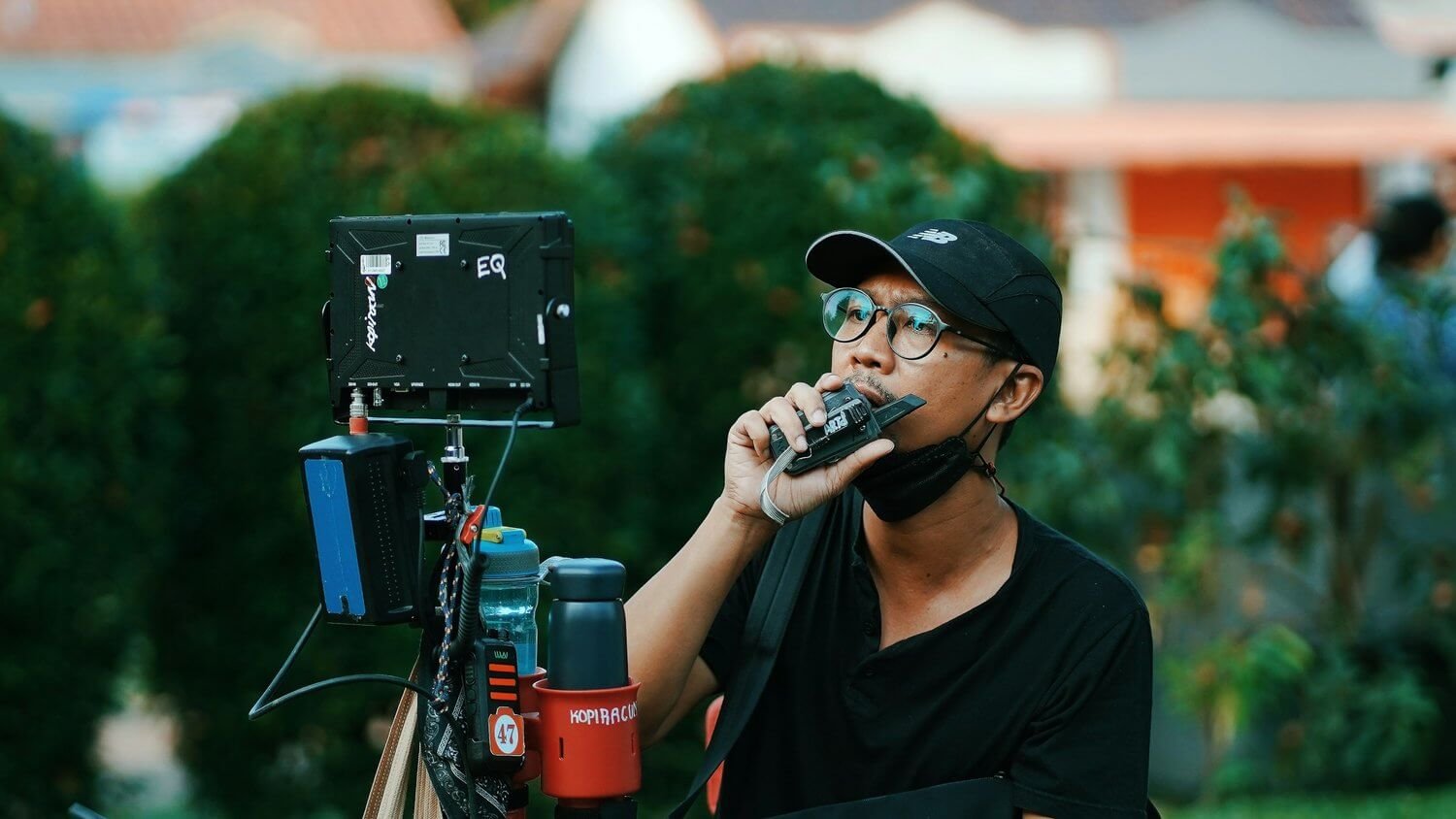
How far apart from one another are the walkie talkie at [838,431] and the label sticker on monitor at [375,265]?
61 cm

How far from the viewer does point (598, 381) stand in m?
5.21

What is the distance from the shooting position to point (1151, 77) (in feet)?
57.6

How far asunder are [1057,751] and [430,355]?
103cm

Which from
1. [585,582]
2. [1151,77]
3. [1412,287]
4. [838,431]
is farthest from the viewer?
[1151,77]

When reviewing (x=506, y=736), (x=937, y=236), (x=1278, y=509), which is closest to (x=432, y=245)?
(x=506, y=736)

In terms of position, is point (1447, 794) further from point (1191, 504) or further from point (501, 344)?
point (501, 344)

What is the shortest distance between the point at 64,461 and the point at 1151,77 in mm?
14730

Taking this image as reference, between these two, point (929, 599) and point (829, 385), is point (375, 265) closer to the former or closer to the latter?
point (829, 385)

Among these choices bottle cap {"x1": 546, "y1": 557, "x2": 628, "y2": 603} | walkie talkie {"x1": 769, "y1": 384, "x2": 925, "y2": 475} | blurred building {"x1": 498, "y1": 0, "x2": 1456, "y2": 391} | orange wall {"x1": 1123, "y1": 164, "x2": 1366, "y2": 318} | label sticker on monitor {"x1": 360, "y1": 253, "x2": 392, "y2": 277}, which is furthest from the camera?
orange wall {"x1": 1123, "y1": 164, "x2": 1366, "y2": 318}

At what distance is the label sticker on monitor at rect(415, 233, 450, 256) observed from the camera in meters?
2.20

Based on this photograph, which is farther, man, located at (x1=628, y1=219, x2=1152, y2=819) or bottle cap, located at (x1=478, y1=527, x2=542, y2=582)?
man, located at (x1=628, y1=219, x2=1152, y2=819)

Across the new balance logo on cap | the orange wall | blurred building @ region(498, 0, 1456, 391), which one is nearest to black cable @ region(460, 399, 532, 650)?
the new balance logo on cap

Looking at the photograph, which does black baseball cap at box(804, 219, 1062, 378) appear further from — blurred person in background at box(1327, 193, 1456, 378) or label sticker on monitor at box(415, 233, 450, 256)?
blurred person in background at box(1327, 193, 1456, 378)

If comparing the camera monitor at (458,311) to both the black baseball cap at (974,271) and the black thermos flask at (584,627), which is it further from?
the black baseball cap at (974,271)
